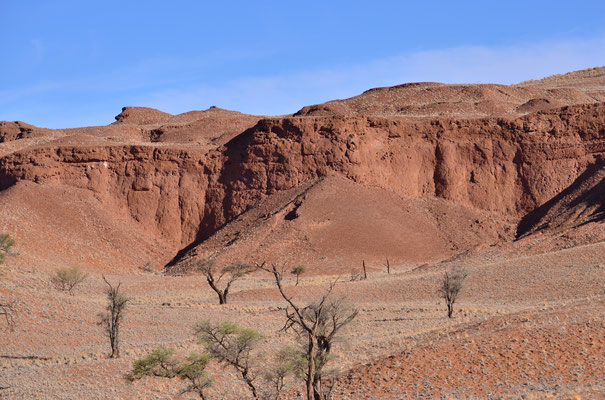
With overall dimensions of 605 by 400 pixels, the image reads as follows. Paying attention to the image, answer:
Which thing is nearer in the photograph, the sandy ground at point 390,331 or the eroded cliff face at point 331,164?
the sandy ground at point 390,331

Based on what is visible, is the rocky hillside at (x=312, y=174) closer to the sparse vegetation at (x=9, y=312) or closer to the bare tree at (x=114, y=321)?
the sparse vegetation at (x=9, y=312)

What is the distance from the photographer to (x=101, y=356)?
25.0m

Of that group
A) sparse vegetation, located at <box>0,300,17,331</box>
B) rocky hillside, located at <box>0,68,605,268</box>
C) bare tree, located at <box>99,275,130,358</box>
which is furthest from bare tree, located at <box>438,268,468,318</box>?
rocky hillside, located at <box>0,68,605,268</box>

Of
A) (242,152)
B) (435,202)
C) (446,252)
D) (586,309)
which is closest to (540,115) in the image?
(435,202)

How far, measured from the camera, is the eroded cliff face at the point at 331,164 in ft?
209

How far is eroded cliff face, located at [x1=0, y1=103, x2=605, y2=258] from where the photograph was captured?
63812mm

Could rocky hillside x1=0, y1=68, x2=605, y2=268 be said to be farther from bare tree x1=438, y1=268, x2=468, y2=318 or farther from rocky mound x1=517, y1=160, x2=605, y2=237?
bare tree x1=438, y1=268, x2=468, y2=318

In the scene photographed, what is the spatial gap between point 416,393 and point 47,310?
19780 millimetres

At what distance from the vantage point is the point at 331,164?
63.0 metres

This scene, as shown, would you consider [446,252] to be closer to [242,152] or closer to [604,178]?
[604,178]

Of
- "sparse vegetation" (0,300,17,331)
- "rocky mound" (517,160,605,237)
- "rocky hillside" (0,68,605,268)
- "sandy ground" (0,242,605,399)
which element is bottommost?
"sandy ground" (0,242,605,399)

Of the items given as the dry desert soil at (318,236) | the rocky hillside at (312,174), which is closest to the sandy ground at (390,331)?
the dry desert soil at (318,236)

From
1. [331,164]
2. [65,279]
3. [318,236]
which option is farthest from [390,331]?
[331,164]

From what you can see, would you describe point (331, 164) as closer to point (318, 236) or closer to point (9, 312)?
point (318, 236)
